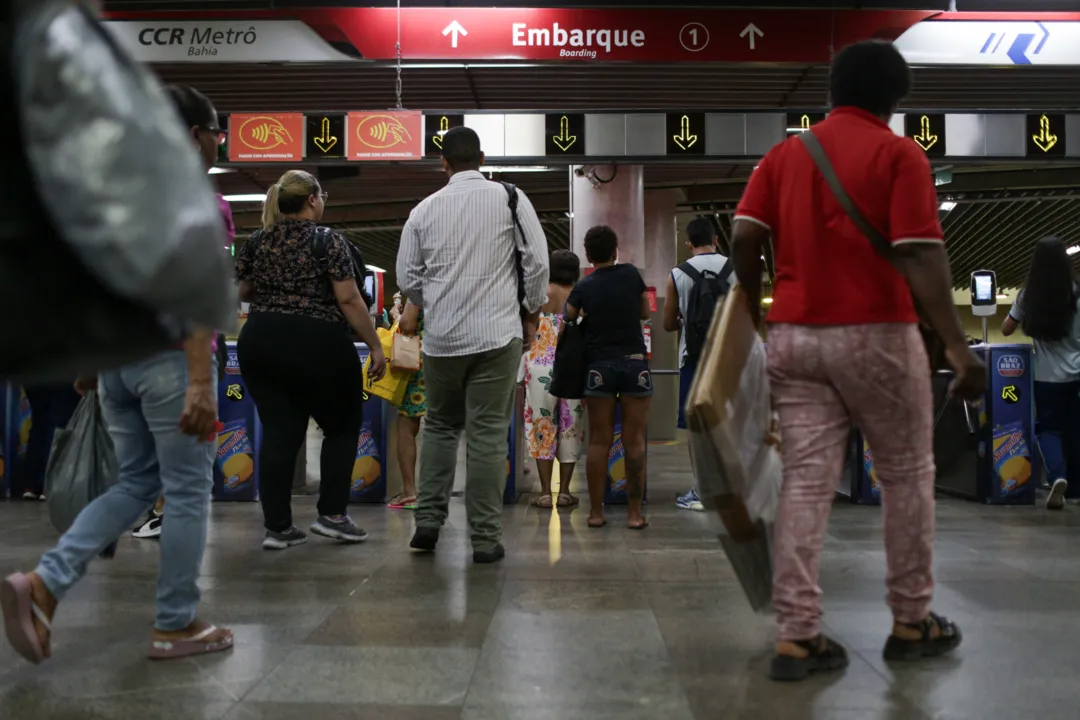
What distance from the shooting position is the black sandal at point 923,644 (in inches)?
113

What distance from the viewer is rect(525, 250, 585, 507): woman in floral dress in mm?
6715

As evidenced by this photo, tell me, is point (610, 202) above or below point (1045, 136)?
below

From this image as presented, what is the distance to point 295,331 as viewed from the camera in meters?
4.57

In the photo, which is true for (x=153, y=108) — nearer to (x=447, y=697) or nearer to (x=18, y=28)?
(x=18, y=28)

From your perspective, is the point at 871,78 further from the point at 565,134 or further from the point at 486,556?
the point at 565,134

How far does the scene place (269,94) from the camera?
40.7 feet

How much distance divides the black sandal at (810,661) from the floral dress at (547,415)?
3.93m

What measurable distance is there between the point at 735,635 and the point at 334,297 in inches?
96.2

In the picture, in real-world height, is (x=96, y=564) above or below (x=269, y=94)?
below

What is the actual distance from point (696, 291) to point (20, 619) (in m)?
4.19

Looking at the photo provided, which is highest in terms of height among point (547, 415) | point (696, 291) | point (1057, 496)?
point (696, 291)

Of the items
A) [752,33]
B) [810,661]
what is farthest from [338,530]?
[752,33]

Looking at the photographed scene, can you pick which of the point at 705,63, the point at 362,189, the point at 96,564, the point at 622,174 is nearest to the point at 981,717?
the point at 96,564

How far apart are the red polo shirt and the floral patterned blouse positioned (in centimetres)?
239
